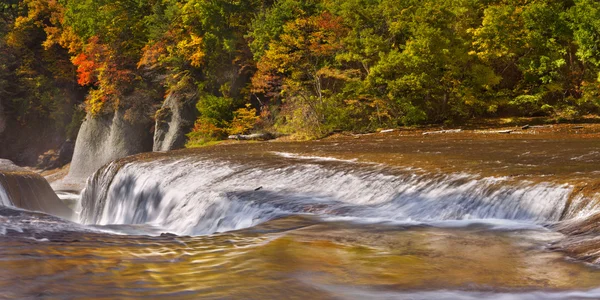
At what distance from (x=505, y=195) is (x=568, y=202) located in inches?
34.4

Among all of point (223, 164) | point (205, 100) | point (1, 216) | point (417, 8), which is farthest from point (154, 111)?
point (1, 216)

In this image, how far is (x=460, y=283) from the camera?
432cm

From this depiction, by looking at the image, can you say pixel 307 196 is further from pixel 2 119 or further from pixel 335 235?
pixel 2 119

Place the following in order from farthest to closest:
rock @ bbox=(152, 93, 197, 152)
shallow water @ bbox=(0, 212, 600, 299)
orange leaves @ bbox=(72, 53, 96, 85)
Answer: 1. orange leaves @ bbox=(72, 53, 96, 85)
2. rock @ bbox=(152, 93, 197, 152)
3. shallow water @ bbox=(0, 212, 600, 299)

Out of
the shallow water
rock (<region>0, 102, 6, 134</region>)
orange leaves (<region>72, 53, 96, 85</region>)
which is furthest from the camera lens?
rock (<region>0, 102, 6, 134</region>)

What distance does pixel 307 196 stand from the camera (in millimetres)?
9672

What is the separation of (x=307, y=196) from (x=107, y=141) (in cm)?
2753

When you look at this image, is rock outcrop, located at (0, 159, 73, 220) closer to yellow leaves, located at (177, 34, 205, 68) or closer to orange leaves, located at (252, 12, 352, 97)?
orange leaves, located at (252, 12, 352, 97)

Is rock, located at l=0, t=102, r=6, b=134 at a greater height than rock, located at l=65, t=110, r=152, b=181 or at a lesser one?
greater

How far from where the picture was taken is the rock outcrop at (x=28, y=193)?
13.2m

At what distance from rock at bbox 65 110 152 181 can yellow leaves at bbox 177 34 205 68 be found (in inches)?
220

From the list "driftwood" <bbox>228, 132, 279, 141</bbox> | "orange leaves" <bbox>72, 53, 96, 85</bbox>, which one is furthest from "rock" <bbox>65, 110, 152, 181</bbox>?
"driftwood" <bbox>228, 132, 279, 141</bbox>

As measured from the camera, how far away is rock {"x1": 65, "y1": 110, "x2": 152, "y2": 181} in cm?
3406

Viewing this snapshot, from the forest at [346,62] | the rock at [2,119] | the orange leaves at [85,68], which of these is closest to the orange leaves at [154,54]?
the forest at [346,62]
